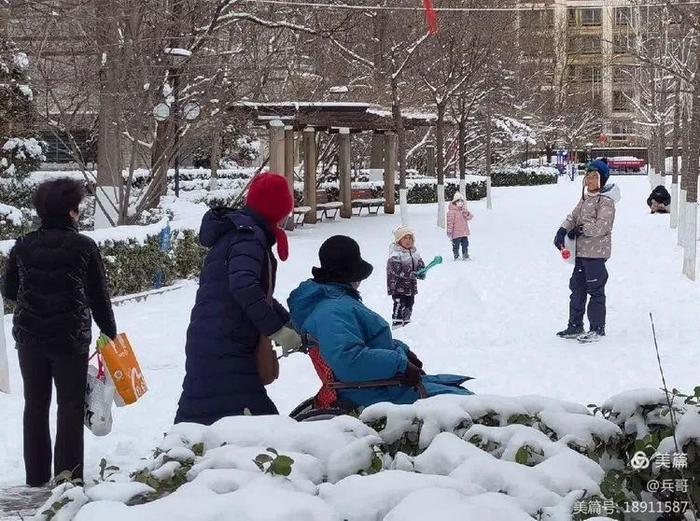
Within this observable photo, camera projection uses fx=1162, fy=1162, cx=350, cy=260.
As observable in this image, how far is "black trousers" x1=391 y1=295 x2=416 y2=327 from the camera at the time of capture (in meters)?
13.0

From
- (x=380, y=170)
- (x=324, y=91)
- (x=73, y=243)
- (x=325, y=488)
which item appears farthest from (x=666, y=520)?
(x=380, y=170)

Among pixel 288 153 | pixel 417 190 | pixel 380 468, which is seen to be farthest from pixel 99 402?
pixel 417 190

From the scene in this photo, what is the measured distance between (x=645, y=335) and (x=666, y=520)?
29.7ft

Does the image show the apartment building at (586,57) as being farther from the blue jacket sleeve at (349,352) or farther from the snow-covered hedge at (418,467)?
the snow-covered hedge at (418,467)

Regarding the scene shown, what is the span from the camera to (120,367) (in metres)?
6.32

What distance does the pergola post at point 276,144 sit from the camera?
27531 mm

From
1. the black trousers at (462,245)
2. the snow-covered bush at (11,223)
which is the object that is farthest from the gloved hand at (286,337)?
the black trousers at (462,245)

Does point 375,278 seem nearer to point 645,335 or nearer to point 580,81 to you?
point 645,335

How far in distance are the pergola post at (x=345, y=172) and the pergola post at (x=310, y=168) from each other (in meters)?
2.00

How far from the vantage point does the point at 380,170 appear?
39.4 m

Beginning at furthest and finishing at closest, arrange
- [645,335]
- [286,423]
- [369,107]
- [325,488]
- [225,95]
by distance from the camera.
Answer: [369,107] < [225,95] < [645,335] < [286,423] < [325,488]

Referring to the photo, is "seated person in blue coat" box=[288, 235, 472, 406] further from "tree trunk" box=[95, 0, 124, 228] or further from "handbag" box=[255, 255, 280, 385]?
"tree trunk" box=[95, 0, 124, 228]

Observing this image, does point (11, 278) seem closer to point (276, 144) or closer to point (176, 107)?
point (176, 107)

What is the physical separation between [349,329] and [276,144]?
23232mm
